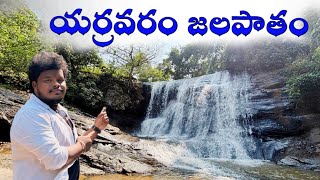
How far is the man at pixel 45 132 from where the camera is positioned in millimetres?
1712

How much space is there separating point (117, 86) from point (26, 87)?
6.38 metres

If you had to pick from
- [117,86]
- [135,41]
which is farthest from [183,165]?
[135,41]

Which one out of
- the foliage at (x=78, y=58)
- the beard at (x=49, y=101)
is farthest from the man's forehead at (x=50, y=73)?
the foliage at (x=78, y=58)

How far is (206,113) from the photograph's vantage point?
55.0 feet

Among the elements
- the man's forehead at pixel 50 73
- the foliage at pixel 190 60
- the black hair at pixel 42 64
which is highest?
the foliage at pixel 190 60

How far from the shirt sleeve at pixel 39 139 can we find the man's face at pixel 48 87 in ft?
0.54

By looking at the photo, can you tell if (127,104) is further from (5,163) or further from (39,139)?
(39,139)

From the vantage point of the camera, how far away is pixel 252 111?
51.2ft

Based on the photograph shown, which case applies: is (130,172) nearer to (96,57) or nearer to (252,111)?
(252,111)

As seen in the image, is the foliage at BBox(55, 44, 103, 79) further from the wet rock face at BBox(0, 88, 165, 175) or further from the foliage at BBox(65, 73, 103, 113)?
the wet rock face at BBox(0, 88, 165, 175)

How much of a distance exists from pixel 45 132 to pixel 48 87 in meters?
0.31

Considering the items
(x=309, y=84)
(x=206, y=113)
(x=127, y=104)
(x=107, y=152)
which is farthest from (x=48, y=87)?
(x=127, y=104)

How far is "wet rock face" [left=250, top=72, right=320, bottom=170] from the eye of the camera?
11.9 m

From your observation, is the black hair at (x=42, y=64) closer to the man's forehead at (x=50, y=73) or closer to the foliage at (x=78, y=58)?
the man's forehead at (x=50, y=73)
